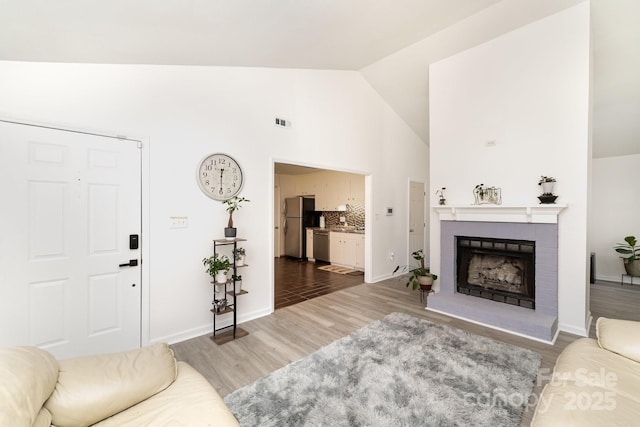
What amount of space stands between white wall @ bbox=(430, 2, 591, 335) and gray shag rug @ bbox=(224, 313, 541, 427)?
162 centimetres

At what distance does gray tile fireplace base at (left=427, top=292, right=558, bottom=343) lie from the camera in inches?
115

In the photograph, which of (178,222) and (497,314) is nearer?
(178,222)

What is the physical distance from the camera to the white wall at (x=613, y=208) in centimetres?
504

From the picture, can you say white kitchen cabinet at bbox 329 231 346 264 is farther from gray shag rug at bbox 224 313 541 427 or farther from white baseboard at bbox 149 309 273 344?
gray shag rug at bbox 224 313 541 427

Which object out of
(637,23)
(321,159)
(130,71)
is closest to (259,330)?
(321,159)

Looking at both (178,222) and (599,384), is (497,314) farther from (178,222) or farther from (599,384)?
(178,222)

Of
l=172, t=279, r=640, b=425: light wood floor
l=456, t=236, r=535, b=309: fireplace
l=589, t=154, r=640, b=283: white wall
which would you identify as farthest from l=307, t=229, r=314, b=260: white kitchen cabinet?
l=589, t=154, r=640, b=283: white wall

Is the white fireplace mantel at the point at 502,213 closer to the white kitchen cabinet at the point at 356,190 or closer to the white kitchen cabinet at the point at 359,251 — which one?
the white kitchen cabinet at the point at 359,251

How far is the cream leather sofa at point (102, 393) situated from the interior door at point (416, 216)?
5.51 meters

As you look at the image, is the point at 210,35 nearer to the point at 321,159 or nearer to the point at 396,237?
the point at 321,159

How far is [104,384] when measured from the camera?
1262mm

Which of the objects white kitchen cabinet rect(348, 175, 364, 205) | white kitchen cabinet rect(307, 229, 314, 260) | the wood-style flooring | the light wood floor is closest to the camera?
the light wood floor

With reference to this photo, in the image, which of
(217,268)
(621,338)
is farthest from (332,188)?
(621,338)

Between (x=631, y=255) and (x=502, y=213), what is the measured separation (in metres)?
3.81
